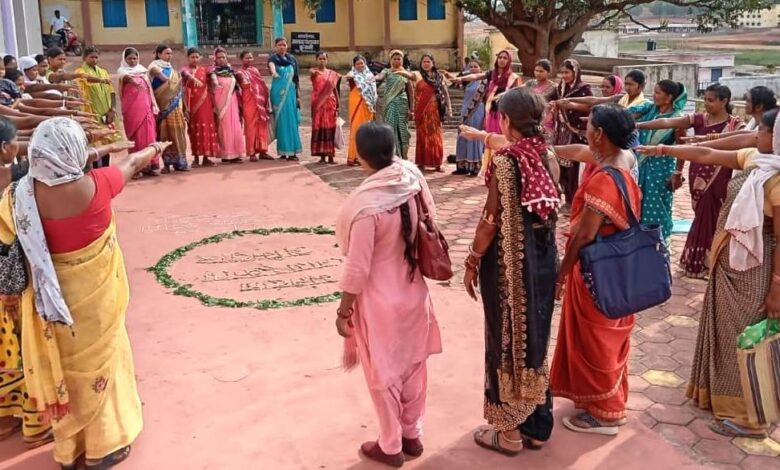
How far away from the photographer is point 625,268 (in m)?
3.32

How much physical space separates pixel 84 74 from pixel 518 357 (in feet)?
23.4

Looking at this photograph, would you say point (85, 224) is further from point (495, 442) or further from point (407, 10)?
point (407, 10)

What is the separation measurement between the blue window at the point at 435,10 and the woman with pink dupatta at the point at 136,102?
49.9 feet

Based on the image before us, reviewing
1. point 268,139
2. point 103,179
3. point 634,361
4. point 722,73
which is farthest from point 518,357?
point 722,73

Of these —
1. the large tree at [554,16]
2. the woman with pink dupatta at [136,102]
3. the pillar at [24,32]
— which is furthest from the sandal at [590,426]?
the pillar at [24,32]

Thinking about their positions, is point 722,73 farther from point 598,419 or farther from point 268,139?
point 598,419

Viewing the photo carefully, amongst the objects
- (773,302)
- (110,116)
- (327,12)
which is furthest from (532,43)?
(773,302)

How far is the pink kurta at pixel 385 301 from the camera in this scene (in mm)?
3039

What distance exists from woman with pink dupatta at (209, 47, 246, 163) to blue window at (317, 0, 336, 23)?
13.3 meters

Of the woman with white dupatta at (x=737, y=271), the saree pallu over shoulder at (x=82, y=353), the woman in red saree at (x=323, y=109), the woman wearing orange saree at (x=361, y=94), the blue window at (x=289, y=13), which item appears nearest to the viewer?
the saree pallu over shoulder at (x=82, y=353)

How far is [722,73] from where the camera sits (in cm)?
2689

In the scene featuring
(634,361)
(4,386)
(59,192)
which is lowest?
(634,361)

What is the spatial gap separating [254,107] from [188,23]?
12.6m

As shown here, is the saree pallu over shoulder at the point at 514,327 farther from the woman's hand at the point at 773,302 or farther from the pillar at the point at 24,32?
the pillar at the point at 24,32
